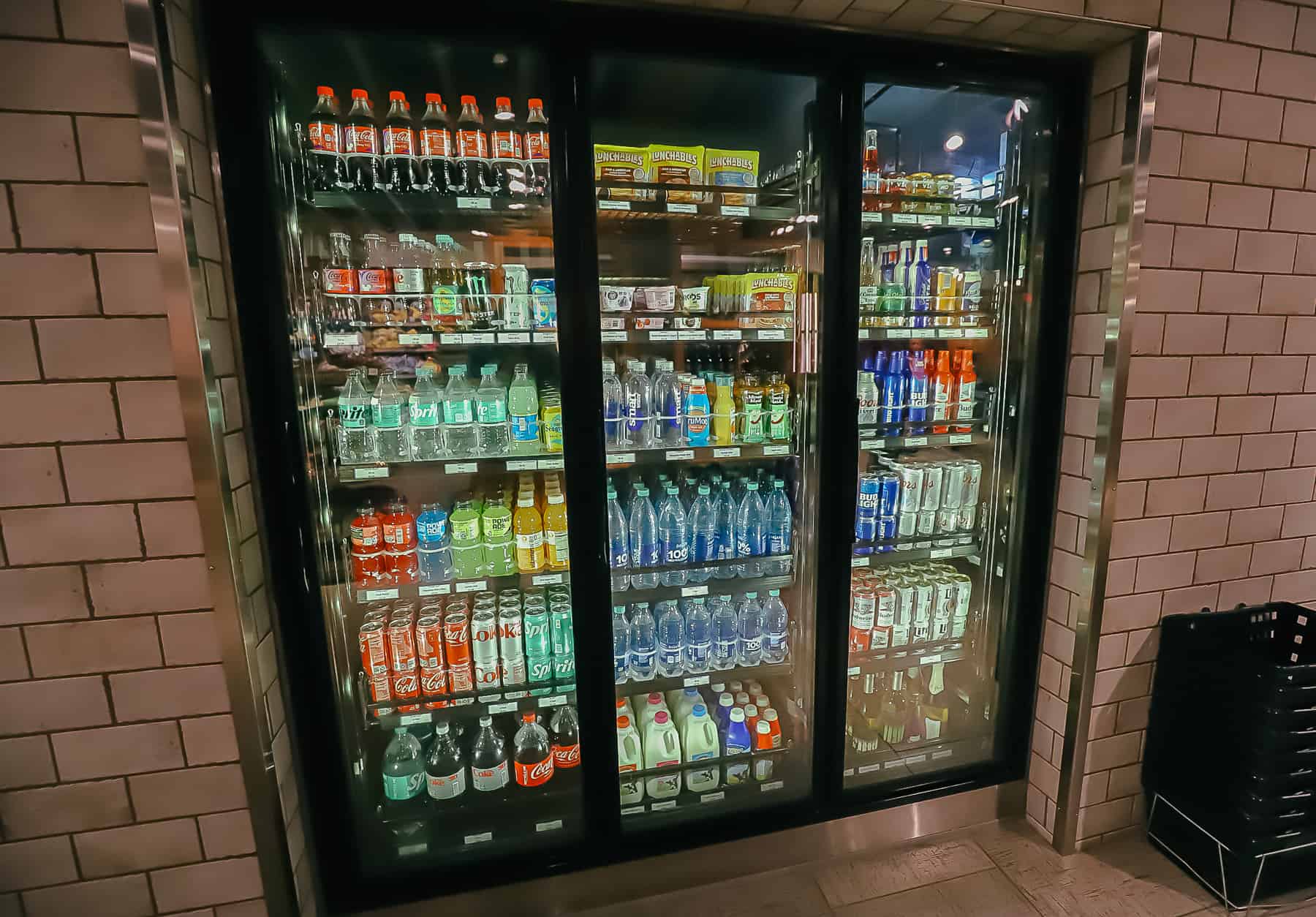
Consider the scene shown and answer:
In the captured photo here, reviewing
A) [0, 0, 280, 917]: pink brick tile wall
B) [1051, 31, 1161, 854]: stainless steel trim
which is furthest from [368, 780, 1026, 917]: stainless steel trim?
[0, 0, 280, 917]: pink brick tile wall

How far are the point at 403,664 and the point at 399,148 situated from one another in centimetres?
Answer: 143

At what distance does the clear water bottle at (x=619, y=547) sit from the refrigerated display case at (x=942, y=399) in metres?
0.74

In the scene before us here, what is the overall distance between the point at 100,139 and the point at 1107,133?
96.0 inches

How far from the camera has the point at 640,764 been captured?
6.33ft

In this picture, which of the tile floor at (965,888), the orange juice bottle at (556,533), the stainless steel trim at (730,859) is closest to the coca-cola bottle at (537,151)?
the orange juice bottle at (556,533)

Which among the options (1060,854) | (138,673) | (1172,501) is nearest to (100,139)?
(138,673)

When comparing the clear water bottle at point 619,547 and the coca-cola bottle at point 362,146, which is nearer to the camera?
the coca-cola bottle at point 362,146

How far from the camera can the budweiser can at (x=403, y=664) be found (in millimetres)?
1719

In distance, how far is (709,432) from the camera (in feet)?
6.18

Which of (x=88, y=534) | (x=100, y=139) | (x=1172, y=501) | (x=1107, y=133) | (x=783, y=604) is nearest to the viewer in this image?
(x=100, y=139)

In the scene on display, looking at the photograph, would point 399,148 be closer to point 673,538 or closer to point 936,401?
point 673,538

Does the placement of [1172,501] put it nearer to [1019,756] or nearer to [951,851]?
[1019,756]

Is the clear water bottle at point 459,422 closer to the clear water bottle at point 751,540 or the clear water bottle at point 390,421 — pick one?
the clear water bottle at point 390,421

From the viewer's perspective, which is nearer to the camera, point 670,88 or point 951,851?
point 670,88
